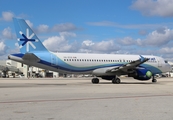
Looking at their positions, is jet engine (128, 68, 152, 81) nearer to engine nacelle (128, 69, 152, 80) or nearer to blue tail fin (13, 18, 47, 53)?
engine nacelle (128, 69, 152, 80)

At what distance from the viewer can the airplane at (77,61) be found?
2912 centimetres

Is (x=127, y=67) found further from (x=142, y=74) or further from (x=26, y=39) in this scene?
(x=26, y=39)

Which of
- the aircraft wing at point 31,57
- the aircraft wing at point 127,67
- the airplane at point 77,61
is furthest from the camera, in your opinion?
the aircraft wing at point 127,67

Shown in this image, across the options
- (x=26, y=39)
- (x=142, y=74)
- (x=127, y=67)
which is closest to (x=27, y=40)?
(x=26, y=39)

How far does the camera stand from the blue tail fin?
95.1 ft

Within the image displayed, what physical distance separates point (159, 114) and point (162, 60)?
2974 centimetres

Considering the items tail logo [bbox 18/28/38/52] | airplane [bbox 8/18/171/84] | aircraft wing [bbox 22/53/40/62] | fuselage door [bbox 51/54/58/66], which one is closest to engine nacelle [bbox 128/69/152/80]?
airplane [bbox 8/18/171/84]

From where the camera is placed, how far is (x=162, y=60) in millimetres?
37625

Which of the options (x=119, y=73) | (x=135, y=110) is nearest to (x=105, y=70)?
(x=119, y=73)

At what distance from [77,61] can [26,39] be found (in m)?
6.45

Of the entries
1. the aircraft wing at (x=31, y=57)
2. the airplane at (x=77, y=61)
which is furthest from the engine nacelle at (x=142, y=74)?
the aircraft wing at (x=31, y=57)

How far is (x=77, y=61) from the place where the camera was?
31.7 metres

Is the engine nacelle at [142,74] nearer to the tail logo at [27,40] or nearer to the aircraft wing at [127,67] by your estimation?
the aircraft wing at [127,67]

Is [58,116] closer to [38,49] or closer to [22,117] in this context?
[22,117]
